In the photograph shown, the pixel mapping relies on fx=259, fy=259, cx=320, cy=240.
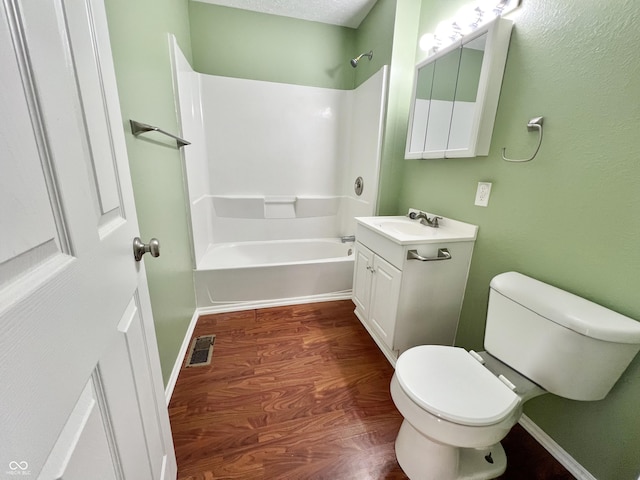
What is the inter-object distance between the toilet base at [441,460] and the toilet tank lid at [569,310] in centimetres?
61

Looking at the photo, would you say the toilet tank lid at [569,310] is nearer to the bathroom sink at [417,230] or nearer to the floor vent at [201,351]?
the bathroom sink at [417,230]

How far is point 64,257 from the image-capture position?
401mm

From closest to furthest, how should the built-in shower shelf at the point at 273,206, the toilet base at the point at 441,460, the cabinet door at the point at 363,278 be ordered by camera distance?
the toilet base at the point at 441,460, the cabinet door at the point at 363,278, the built-in shower shelf at the point at 273,206

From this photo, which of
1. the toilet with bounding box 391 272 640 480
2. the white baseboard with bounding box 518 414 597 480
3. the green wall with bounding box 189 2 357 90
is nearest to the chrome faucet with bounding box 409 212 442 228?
the toilet with bounding box 391 272 640 480

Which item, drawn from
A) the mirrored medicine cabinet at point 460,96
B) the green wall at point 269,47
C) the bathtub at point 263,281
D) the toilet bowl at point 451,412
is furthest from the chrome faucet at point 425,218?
the green wall at point 269,47

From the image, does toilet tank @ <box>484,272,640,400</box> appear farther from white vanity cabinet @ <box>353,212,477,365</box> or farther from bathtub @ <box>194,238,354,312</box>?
bathtub @ <box>194,238,354,312</box>

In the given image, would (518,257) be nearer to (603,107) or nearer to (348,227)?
(603,107)

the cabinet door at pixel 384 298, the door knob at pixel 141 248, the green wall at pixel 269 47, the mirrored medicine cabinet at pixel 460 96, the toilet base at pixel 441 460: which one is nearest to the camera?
the door knob at pixel 141 248

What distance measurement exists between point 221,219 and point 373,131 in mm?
1712

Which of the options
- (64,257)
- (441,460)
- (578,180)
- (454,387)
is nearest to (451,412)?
(454,387)

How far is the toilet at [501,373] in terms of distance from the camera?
0.84 m

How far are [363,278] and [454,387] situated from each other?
974mm

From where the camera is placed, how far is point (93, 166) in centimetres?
53
